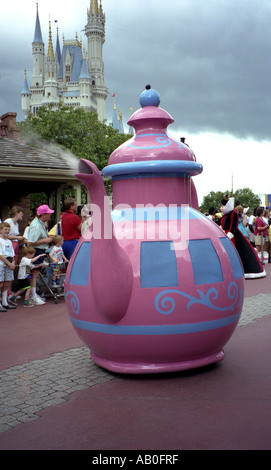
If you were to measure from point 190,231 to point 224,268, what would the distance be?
41cm

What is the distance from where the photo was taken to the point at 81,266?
3.95m

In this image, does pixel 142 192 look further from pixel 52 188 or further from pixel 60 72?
pixel 60 72

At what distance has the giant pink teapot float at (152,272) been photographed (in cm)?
356

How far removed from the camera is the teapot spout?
3.50 m

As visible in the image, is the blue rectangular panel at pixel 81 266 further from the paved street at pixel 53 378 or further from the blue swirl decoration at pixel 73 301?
the paved street at pixel 53 378

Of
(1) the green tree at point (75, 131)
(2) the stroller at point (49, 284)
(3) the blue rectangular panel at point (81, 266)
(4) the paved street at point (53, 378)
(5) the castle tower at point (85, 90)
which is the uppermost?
(5) the castle tower at point (85, 90)

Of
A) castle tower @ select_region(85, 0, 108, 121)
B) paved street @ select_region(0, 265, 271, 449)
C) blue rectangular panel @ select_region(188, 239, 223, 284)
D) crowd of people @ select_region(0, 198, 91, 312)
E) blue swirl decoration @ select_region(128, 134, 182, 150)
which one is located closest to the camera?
paved street @ select_region(0, 265, 271, 449)

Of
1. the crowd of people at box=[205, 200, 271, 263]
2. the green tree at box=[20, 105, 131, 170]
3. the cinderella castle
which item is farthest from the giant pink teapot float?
the cinderella castle

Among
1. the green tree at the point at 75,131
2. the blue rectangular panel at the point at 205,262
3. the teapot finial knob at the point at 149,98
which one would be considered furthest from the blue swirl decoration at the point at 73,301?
the green tree at the point at 75,131

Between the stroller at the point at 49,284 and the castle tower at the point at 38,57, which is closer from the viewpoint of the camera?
the stroller at the point at 49,284

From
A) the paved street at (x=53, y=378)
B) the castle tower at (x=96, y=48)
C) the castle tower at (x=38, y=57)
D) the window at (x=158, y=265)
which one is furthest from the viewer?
the castle tower at (x=38, y=57)

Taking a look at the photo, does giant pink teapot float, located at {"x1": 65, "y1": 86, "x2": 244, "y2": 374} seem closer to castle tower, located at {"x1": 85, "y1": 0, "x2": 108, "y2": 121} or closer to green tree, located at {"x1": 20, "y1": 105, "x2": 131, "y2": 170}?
green tree, located at {"x1": 20, "y1": 105, "x2": 131, "y2": 170}

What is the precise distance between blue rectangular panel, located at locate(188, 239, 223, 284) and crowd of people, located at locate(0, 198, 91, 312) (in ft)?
13.6

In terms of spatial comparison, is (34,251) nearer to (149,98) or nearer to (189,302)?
(149,98)
